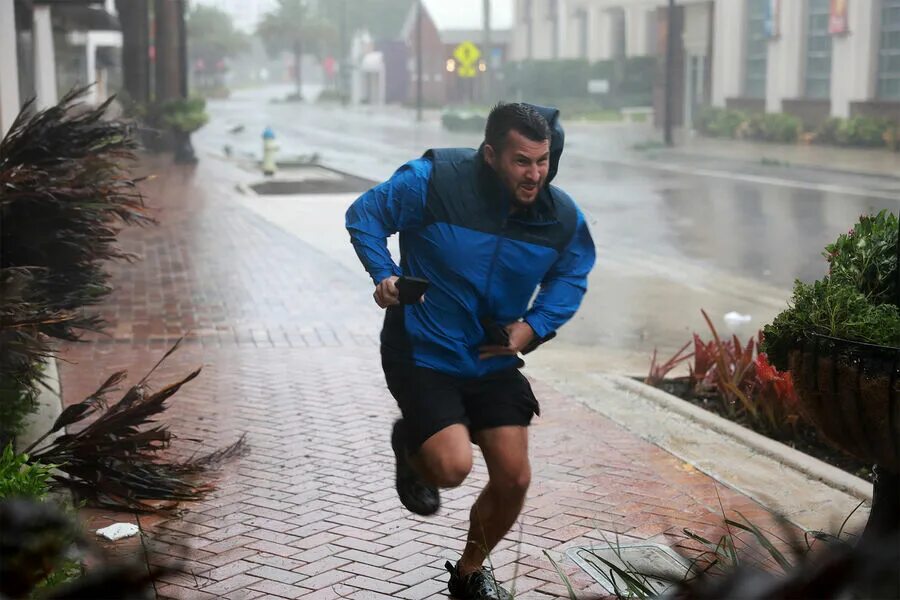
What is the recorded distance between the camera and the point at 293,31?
111m

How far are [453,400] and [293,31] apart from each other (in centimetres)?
11048

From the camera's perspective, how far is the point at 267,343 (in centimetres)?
957

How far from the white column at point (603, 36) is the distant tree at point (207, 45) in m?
50.4

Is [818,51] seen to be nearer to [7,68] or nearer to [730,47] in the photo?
[730,47]

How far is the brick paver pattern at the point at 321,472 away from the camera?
4797mm

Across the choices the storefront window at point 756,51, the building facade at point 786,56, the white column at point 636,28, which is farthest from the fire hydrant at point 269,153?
→ the white column at point 636,28

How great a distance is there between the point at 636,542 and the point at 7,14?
7.52 meters

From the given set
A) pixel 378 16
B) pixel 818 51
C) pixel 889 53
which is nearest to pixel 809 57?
pixel 818 51

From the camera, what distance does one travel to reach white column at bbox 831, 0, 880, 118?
3409cm

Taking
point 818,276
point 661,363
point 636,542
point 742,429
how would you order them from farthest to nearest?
point 818,276, point 661,363, point 742,429, point 636,542

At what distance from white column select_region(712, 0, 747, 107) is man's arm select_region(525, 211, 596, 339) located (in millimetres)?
38460

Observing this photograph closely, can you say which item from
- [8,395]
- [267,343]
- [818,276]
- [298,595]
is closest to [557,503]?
[298,595]

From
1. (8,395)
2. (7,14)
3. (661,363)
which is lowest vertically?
(661,363)

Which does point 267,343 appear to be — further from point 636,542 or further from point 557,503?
point 636,542
